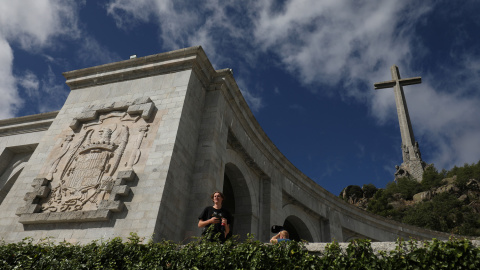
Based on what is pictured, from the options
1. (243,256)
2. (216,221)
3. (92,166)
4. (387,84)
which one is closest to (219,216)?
(216,221)

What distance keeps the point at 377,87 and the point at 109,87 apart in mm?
58147

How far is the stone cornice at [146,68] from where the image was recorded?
12.0 metres

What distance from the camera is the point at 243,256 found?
5578 mm

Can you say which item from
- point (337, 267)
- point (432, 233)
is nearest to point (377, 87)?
point (432, 233)

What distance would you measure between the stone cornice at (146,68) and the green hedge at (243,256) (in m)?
6.99

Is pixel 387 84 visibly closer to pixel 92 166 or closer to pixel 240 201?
pixel 240 201

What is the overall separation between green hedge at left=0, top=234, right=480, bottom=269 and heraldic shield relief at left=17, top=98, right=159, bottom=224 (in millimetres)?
2400

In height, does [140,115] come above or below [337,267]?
above

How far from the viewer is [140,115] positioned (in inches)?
439

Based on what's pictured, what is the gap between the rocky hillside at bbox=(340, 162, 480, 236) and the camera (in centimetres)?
4647

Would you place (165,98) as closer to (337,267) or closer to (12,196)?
(12,196)

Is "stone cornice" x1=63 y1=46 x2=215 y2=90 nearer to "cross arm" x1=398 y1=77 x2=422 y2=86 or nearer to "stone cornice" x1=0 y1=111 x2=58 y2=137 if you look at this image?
"stone cornice" x1=0 y1=111 x2=58 y2=137

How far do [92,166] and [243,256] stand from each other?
6.45 meters

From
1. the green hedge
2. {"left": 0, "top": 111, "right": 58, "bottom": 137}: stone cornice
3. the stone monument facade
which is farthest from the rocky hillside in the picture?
{"left": 0, "top": 111, "right": 58, "bottom": 137}: stone cornice
